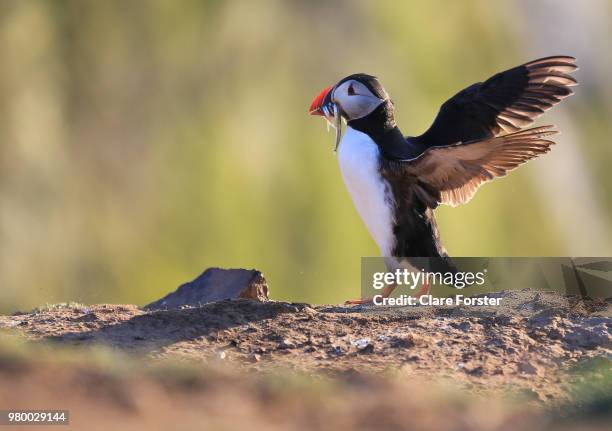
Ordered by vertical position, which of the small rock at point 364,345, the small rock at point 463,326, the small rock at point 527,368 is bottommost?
the small rock at point 527,368

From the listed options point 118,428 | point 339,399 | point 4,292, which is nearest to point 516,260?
point 339,399

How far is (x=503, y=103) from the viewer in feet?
27.5

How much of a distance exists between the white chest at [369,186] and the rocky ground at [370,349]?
2.37 ft

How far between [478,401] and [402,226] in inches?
111

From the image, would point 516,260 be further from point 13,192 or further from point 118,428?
point 13,192

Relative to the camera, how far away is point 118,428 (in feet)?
12.9

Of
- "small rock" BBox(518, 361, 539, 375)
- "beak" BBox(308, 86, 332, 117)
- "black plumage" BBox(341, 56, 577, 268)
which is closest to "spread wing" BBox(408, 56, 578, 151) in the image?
"black plumage" BBox(341, 56, 577, 268)

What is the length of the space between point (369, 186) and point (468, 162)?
0.80 metres

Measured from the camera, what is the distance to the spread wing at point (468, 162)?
675cm

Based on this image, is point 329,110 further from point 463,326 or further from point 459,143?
point 463,326

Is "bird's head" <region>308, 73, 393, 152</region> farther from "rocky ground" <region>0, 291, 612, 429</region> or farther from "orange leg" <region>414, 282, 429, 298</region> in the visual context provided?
"rocky ground" <region>0, 291, 612, 429</region>

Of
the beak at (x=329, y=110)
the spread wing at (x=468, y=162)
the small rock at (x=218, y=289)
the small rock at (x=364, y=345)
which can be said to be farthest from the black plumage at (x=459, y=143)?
the small rock at (x=364, y=345)

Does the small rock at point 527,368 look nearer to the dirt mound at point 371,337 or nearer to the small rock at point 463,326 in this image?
the dirt mound at point 371,337

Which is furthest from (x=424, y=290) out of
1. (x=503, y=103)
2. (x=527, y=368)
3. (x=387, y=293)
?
(x=527, y=368)
